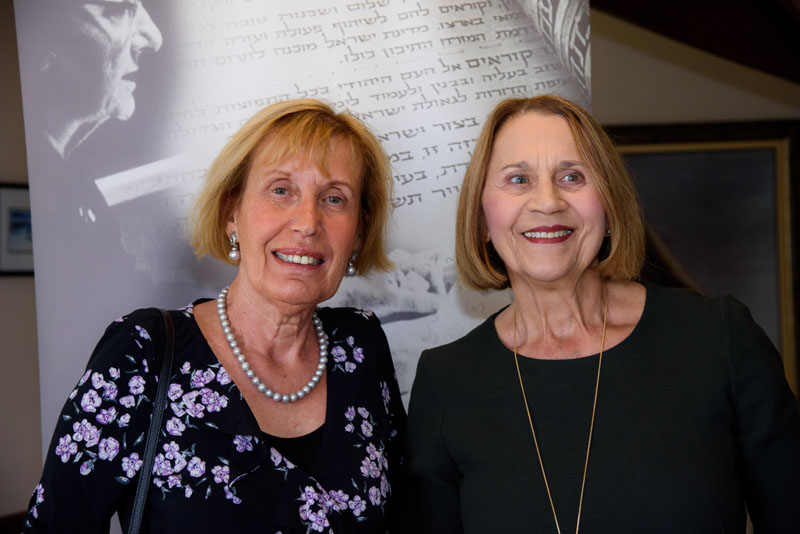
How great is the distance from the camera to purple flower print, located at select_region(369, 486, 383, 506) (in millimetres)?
1817

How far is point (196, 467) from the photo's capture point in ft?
5.38

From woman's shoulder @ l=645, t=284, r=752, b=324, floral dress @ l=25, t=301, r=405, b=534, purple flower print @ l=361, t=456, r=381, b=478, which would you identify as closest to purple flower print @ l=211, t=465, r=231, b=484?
floral dress @ l=25, t=301, r=405, b=534

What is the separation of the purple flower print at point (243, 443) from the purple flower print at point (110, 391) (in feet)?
0.89

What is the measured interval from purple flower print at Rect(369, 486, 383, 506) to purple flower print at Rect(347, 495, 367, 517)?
26 millimetres

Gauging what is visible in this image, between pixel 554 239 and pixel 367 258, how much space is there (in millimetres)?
604

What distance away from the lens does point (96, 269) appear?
2.49 meters

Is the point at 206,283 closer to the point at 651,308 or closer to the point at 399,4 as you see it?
the point at 399,4

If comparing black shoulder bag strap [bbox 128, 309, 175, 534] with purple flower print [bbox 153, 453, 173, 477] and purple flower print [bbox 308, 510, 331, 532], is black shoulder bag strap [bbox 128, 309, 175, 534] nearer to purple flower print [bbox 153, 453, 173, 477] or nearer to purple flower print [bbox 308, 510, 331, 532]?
purple flower print [bbox 153, 453, 173, 477]

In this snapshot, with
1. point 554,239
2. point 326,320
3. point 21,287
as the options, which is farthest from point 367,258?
point 21,287

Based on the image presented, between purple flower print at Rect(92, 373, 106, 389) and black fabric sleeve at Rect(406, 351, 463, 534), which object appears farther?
black fabric sleeve at Rect(406, 351, 463, 534)

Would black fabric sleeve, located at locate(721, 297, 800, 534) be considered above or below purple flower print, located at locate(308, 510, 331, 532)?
above

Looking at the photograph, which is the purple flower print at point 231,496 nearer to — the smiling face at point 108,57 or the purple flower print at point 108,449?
the purple flower print at point 108,449

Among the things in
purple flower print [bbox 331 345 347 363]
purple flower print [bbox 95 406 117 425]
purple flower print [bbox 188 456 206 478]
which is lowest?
purple flower print [bbox 188 456 206 478]

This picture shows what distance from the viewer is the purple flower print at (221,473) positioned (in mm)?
1639
